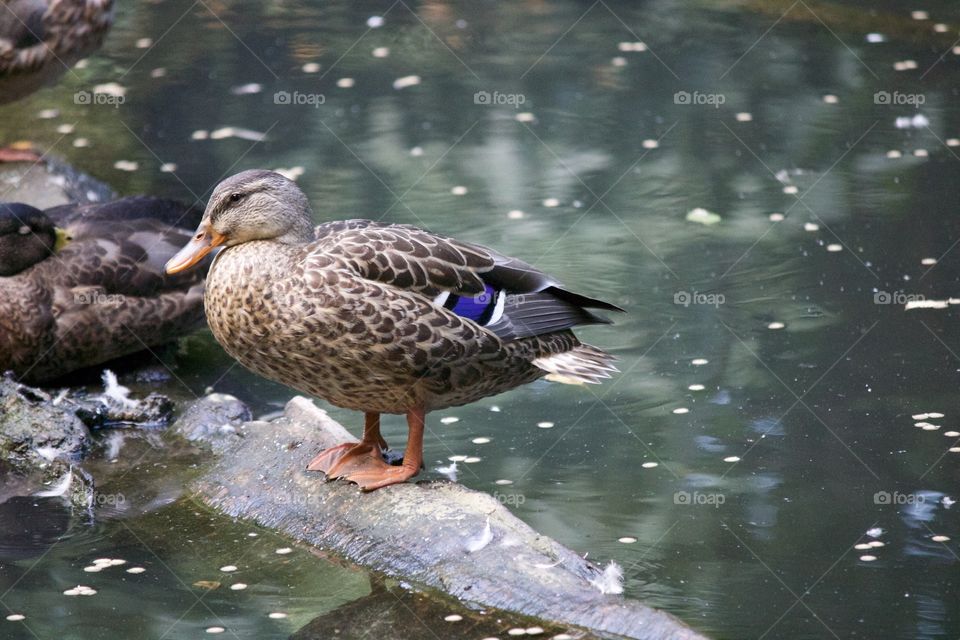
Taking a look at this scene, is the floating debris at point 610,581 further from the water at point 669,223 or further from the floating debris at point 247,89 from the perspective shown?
the floating debris at point 247,89

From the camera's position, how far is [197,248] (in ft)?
15.5

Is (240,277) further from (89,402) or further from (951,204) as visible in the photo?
(951,204)

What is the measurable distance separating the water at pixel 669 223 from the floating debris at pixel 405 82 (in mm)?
99

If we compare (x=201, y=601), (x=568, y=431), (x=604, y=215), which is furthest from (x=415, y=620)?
(x=604, y=215)

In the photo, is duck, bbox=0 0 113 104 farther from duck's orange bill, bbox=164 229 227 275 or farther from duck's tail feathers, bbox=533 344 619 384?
duck's tail feathers, bbox=533 344 619 384

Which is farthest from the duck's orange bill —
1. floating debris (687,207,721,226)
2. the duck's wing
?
floating debris (687,207,721,226)

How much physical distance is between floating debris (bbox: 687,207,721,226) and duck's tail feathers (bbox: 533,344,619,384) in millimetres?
3104

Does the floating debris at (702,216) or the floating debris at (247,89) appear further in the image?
the floating debris at (247,89)

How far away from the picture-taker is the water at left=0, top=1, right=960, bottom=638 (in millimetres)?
4898

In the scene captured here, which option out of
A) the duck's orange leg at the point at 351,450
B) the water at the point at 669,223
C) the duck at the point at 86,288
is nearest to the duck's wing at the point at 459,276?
the duck's orange leg at the point at 351,450

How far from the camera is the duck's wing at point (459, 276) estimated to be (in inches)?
181

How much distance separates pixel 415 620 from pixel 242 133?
19.0ft

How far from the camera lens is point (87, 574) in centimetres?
476

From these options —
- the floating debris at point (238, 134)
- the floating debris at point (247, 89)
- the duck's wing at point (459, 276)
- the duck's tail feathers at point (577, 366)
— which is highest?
the floating debris at point (247, 89)
